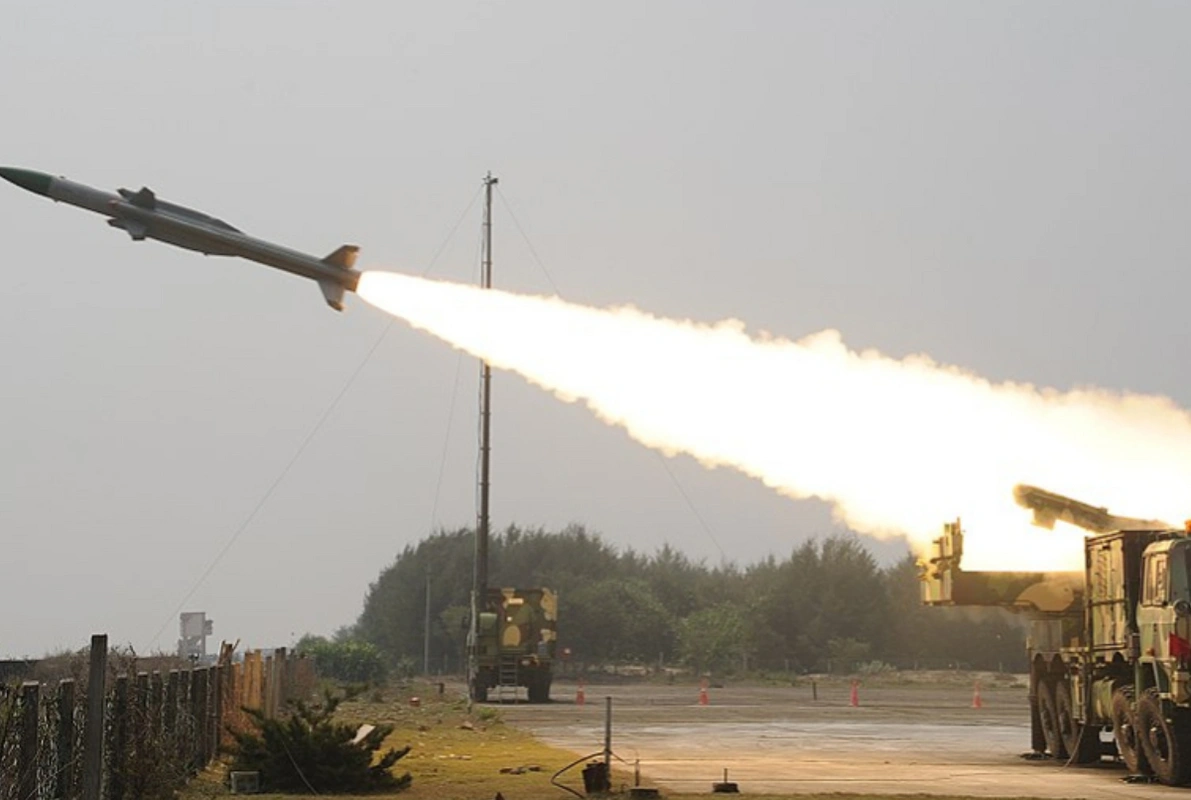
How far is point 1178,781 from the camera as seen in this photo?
22.5m

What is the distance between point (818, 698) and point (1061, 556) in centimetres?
3009

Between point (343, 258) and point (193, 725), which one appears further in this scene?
point (343, 258)

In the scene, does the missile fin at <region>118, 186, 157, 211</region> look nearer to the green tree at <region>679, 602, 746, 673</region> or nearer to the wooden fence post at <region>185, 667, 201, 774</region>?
the wooden fence post at <region>185, 667, 201, 774</region>

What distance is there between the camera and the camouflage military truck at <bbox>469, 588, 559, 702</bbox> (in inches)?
2112

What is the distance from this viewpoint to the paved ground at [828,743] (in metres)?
22.6

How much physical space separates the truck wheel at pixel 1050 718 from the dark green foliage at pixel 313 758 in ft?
38.5

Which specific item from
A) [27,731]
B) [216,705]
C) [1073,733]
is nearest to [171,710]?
[216,705]

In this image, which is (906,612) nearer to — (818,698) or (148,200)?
(818,698)

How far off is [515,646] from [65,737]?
38.8 m

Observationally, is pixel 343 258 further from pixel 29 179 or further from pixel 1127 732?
pixel 1127 732

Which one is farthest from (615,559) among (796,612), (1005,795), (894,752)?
(1005,795)

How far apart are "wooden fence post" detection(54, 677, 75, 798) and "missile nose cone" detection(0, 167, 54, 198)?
1572 cm

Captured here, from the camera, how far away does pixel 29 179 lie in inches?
1150

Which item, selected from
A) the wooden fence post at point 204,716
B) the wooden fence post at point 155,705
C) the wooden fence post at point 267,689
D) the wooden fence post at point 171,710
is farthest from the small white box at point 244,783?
the wooden fence post at point 267,689
